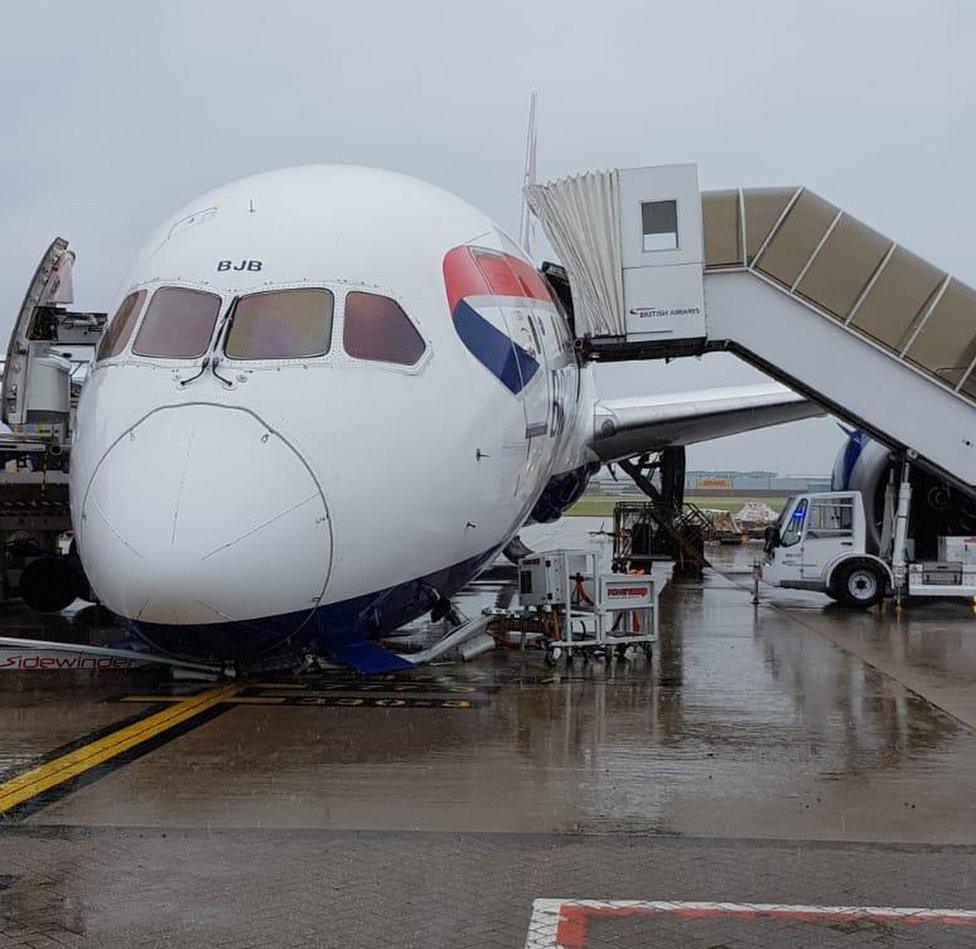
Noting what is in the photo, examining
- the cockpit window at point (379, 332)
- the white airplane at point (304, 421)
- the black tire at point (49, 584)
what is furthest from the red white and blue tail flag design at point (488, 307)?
the black tire at point (49, 584)

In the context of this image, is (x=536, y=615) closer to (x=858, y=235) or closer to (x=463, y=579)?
(x=463, y=579)

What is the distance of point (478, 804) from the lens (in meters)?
7.04

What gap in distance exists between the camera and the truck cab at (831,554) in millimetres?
20125

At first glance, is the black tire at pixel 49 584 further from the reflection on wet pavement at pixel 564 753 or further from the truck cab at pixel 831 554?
the truck cab at pixel 831 554

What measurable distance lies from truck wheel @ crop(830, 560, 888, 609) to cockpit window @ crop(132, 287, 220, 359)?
43.8ft

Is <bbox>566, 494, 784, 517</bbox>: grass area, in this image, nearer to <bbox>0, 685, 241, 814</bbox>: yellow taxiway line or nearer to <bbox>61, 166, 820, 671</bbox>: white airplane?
<bbox>61, 166, 820, 671</bbox>: white airplane

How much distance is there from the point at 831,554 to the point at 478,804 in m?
14.7

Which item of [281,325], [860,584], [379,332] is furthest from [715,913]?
[860,584]

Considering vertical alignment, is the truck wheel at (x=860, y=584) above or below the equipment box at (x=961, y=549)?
below

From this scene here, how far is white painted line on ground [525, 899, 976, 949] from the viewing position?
200 inches

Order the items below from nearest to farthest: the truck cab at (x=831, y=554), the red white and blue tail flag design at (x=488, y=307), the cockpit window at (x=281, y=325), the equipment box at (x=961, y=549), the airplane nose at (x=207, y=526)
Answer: the airplane nose at (x=207, y=526)
the cockpit window at (x=281, y=325)
the red white and blue tail flag design at (x=488, y=307)
the equipment box at (x=961, y=549)
the truck cab at (x=831, y=554)

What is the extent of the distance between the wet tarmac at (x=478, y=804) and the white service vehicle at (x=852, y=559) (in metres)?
7.50

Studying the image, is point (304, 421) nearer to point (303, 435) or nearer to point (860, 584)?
point (303, 435)

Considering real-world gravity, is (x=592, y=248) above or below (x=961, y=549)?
above
